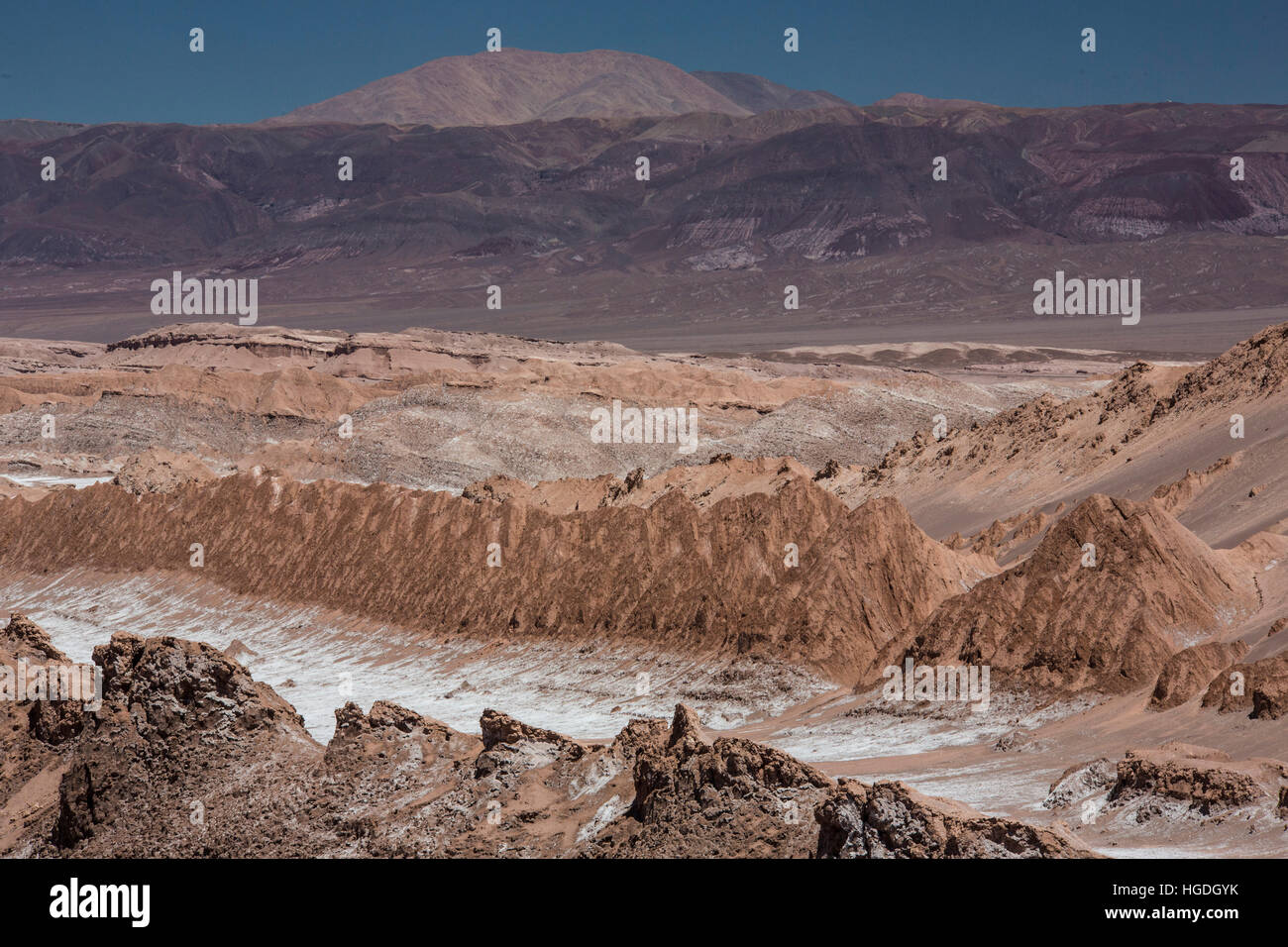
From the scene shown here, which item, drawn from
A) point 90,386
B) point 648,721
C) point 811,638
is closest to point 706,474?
point 811,638

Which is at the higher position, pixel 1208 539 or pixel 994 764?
pixel 1208 539

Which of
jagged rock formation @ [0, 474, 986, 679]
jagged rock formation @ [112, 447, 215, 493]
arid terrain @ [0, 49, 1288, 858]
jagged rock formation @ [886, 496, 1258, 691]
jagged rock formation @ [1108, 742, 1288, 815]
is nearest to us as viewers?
jagged rock formation @ [1108, 742, 1288, 815]

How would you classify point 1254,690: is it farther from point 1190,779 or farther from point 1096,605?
point 1096,605

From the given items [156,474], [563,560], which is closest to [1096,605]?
[563,560]

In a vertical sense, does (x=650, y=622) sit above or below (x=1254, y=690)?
below

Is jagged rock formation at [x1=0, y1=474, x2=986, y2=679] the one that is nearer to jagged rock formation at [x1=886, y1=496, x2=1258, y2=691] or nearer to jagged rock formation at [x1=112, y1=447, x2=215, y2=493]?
jagged rock formation at [x1=112, y1=447, x2=215, y2=493]

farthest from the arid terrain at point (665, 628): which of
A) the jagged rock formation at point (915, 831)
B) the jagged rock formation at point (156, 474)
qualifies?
the jagged rock formation at point (156, 474)

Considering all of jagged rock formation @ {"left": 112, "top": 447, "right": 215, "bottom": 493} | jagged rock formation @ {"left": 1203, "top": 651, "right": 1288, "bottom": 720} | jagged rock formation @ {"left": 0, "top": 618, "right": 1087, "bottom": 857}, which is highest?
jagged rock formation @ {"left": 112, "top": 447, "right": 215, "bottom": 493}

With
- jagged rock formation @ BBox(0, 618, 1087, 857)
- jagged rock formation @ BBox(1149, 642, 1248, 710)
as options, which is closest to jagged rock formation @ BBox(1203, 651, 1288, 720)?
jagged rock formation @ BBox(1149, 642, 1248, 710)

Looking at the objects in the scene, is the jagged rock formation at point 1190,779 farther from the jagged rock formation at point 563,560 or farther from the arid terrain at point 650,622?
the jagged rock formation at point 563,560

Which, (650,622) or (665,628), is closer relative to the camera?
(665,628)
